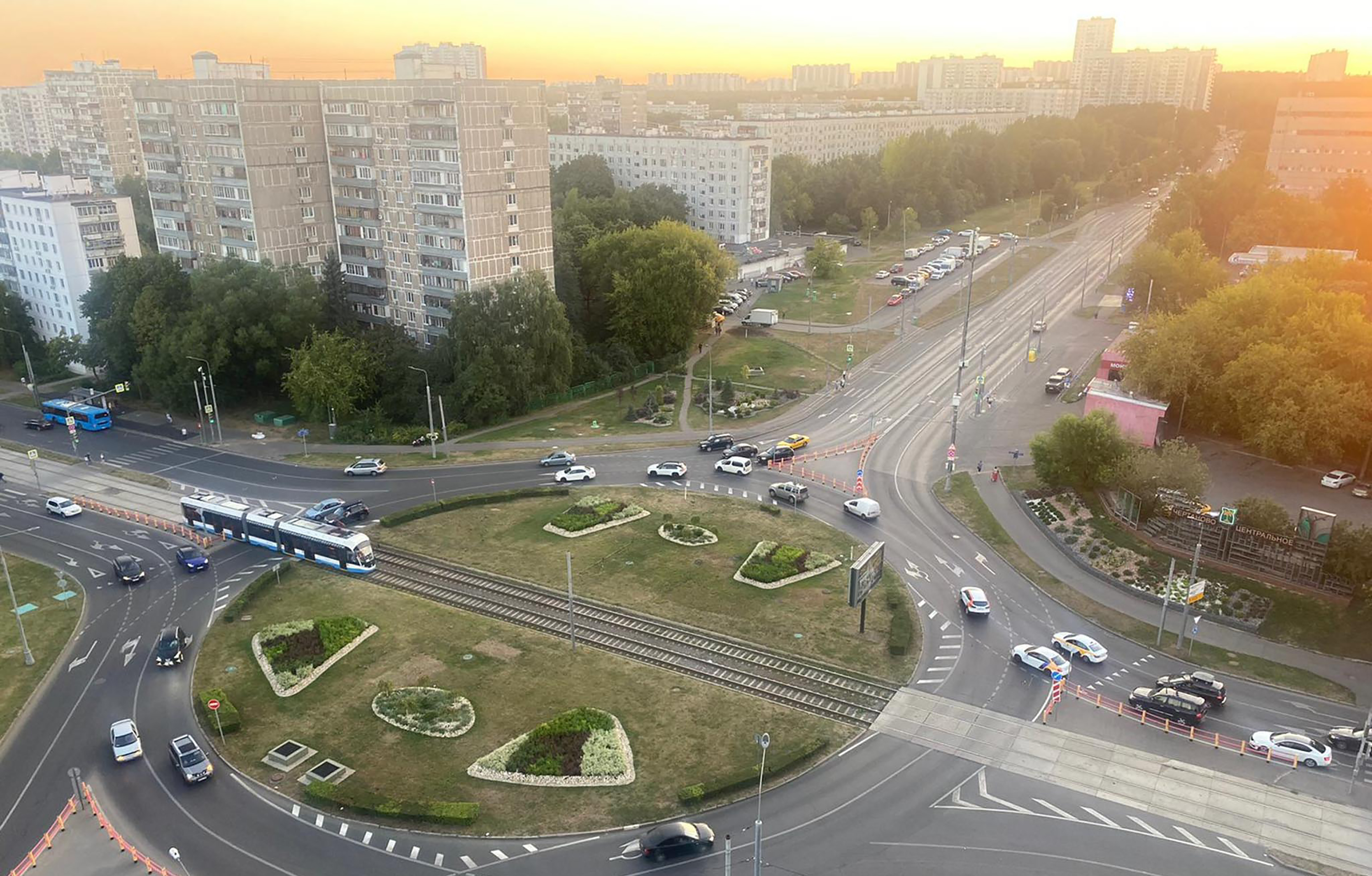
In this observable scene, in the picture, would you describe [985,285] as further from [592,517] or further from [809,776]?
[809,776]

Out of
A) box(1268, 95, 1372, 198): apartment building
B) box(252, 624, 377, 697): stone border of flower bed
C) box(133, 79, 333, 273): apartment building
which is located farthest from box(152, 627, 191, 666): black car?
box(1268, 95, 1372, 198): apartment building

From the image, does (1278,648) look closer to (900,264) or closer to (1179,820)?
(1179,820)

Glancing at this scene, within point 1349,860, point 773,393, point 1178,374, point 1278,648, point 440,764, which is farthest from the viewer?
point 773,393

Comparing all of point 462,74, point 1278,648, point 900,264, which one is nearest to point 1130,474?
point 1278,648

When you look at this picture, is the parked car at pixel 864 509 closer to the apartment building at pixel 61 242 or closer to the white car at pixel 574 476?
the white car at pixel 574 476

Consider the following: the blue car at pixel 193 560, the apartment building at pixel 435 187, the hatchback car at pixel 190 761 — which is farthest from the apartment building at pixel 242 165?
the hatchback car at pixel 190 761

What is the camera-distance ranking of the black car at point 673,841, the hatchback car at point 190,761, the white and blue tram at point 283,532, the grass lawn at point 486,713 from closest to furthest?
1. the black car at point 673,841
2. the grass lawn at point 486,713
3. the hatchback car at point 190,761
4. the white and blue tram at point 283,532
